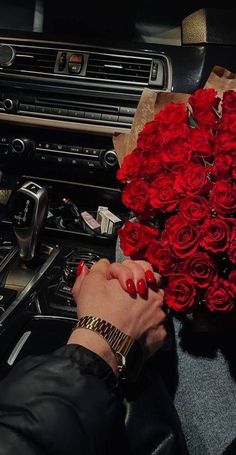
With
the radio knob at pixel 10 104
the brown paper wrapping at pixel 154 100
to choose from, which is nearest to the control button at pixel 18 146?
the radio knob at pixel 10 104

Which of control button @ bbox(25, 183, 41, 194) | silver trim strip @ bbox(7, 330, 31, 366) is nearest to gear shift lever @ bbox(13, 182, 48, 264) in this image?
control button @ bbox(25, 183, 41, 194)

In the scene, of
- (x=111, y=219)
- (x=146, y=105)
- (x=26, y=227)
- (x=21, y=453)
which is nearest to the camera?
(x=21, y=453)

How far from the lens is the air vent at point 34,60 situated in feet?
5.87

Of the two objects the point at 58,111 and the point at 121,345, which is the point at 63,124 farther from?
the point at 121,345

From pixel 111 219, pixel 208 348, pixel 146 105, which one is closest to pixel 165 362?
pixel 208 348

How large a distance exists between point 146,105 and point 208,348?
53cm

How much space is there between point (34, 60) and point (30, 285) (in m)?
0.84

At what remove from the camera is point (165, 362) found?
3.37 feet

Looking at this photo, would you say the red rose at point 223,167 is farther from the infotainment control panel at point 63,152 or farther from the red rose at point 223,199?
the infotainment control panel at point 63,152

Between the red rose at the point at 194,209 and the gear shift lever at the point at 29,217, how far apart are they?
2.16 ft

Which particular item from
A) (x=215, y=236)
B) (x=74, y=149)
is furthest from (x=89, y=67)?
(x=215, y=236)

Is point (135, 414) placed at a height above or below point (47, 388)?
below

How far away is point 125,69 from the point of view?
173 centimetres

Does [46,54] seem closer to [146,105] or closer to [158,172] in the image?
[146,105]
